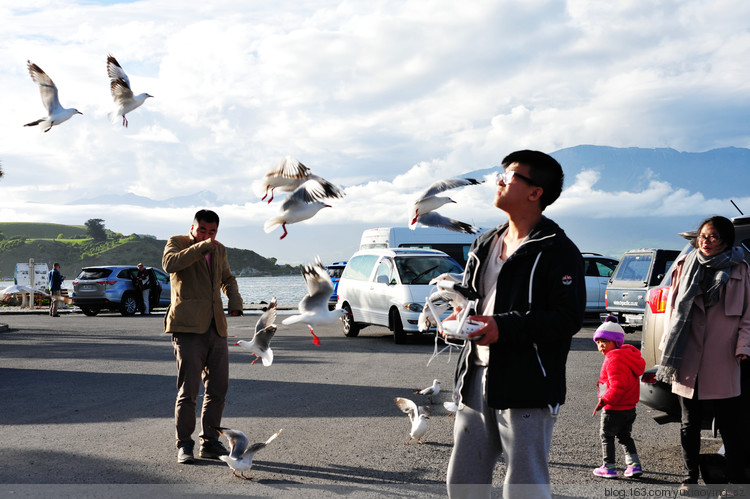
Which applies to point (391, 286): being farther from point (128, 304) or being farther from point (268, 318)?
point (128, 304)

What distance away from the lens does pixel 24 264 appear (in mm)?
31031

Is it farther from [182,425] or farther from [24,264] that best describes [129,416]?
[24,264]

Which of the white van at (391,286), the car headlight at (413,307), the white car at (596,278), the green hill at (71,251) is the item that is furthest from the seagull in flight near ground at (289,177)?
the white car at (596,278)

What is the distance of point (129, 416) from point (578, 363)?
6998 mm

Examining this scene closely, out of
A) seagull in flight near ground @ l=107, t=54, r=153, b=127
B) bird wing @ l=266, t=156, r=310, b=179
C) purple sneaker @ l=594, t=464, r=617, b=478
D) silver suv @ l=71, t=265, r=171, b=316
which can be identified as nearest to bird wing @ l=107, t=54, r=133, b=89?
seagull in flight near ground @ l=107, t=54, r=153, b=127

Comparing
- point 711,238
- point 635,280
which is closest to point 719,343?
point 711,238

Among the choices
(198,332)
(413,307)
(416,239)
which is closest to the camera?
(198,332)

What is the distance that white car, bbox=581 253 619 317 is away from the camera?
1905cm

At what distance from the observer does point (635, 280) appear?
51.9 ft

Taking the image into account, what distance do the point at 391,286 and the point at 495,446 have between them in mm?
11453

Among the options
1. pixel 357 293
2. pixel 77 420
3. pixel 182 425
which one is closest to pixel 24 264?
pixel 357 293

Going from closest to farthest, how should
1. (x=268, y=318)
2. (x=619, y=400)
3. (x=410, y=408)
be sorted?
(x=268, y=318), (x=619, y=400), (x=410, y=408)

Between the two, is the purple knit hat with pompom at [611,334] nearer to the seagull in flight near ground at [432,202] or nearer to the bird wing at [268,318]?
the seagull in flight near ground at [432,202]

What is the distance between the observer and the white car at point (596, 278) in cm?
1905
